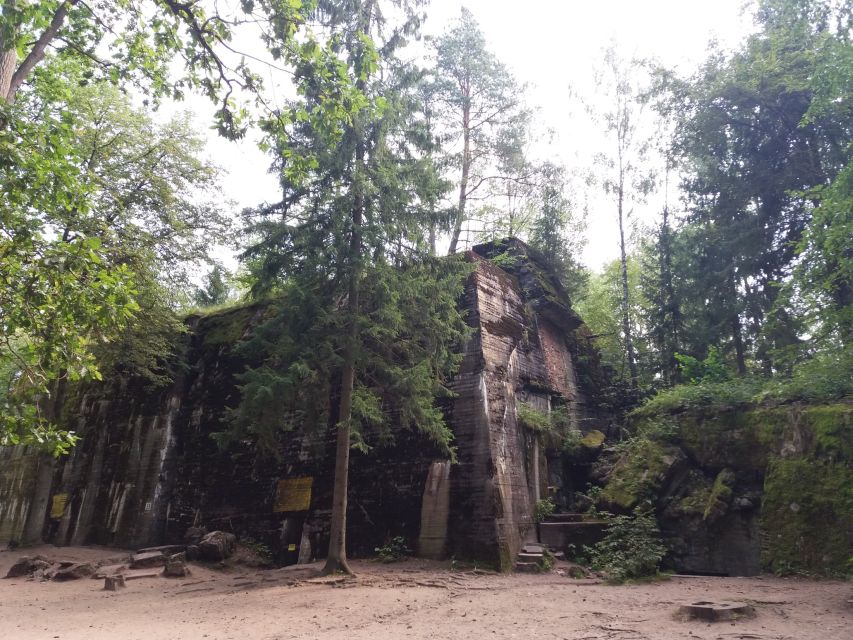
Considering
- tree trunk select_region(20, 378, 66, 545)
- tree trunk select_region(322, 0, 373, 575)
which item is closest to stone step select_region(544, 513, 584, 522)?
tree trunk select_region(322, 0, 373, 575)

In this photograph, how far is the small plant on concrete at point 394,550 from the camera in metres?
11.2

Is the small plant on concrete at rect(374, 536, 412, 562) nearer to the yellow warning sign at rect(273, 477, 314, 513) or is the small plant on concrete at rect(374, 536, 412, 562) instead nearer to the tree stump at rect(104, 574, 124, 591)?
the yellow warning sign at rect(273, 477, 314, 513)

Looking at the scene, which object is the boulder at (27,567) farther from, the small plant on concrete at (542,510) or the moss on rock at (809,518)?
the moss on rock at (809,518)

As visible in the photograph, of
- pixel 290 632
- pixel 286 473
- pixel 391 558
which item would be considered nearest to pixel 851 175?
pixel 391 558

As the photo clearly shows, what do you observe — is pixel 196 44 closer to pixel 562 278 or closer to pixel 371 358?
pixel 371 358

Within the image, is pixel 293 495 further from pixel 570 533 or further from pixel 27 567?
pixel 570 533

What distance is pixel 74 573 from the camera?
452 inches

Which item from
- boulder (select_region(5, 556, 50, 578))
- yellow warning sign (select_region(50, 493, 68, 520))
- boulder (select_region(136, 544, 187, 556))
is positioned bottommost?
boulder (select_region(5, 556, 50, 578))

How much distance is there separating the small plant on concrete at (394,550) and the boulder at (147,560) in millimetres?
4347

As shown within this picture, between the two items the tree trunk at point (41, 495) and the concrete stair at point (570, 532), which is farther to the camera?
the tree trunk at point (41, 495)

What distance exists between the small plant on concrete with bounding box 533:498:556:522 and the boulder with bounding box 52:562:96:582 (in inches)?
A: 345

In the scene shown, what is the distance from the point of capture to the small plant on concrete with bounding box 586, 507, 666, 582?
31.9 ft

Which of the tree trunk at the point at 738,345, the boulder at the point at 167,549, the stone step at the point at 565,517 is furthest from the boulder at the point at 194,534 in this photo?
the tree trunk at the point at 738,345

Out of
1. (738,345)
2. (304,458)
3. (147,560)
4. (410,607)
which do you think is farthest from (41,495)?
(738,345)
